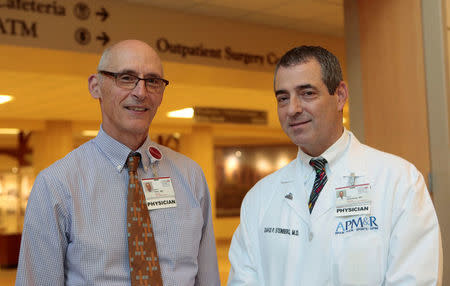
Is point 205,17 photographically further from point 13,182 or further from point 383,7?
point 13,182

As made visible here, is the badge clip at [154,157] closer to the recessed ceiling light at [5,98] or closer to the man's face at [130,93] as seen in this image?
the man's face at [130,93]

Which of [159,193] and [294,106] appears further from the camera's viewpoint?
[159,193]

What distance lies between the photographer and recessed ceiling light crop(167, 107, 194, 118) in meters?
11.9

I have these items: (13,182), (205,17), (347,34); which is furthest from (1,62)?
(13,182)

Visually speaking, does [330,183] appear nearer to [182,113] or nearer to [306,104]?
[306,104]

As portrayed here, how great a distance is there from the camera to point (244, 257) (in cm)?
226

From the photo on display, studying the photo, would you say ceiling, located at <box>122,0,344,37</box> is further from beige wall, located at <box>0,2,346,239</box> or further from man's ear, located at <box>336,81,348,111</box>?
man's ear, located at <box>336,81,348,111</box>

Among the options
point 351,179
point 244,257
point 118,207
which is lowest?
point 244,257

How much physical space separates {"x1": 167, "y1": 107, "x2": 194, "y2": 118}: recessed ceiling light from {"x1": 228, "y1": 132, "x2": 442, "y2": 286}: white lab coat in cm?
950

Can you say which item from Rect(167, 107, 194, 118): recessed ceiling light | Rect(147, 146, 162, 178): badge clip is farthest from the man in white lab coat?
Rect(167, 107, 194, 118): recessed ceiling light

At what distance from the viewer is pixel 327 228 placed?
2064 millimetres

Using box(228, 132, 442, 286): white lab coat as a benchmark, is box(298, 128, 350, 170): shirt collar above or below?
above

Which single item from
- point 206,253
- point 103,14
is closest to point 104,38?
point 103,14

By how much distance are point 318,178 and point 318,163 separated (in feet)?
0.21
